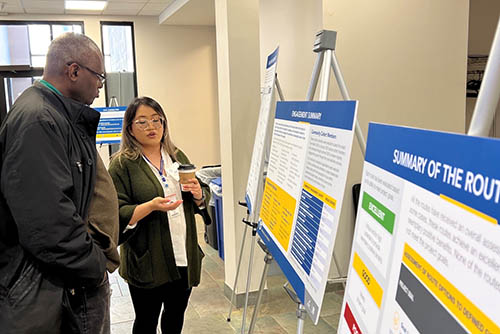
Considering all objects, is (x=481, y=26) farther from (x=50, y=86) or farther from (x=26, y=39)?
(x=26, y=39)

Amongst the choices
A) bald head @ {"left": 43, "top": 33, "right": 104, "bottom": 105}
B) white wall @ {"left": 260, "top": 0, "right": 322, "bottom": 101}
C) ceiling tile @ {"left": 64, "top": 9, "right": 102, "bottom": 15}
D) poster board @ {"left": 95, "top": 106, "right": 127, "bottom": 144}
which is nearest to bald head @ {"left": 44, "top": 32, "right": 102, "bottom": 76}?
bald head @ {"left": 43, "top": 33, "right": 104, "bottom": 105}

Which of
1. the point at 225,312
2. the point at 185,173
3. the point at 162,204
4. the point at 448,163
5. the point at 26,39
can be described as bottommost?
the point at 225,312

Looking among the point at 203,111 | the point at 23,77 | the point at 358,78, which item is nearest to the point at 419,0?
the point at 358,78

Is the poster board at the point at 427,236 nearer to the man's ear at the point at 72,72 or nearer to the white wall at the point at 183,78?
the man's ear at the point at 72,72

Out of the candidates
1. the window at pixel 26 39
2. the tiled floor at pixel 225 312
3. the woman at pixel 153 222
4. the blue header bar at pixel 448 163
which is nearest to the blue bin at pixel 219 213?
the tiled floor at pixel 225 312

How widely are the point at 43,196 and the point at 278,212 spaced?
0.81 meters

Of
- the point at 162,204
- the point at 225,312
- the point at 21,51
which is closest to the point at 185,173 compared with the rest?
the point at 162,204

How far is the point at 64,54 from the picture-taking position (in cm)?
154

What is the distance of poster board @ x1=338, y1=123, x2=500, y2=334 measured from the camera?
21.0 inches

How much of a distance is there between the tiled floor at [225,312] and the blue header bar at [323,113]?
1.93 metres

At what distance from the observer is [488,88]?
69cm

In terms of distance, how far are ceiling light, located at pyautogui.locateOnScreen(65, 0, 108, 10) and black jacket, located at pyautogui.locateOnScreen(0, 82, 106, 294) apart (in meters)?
5.10

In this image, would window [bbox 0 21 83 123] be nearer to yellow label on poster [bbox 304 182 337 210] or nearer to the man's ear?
the man's ear

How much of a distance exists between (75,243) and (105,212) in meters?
0.27
